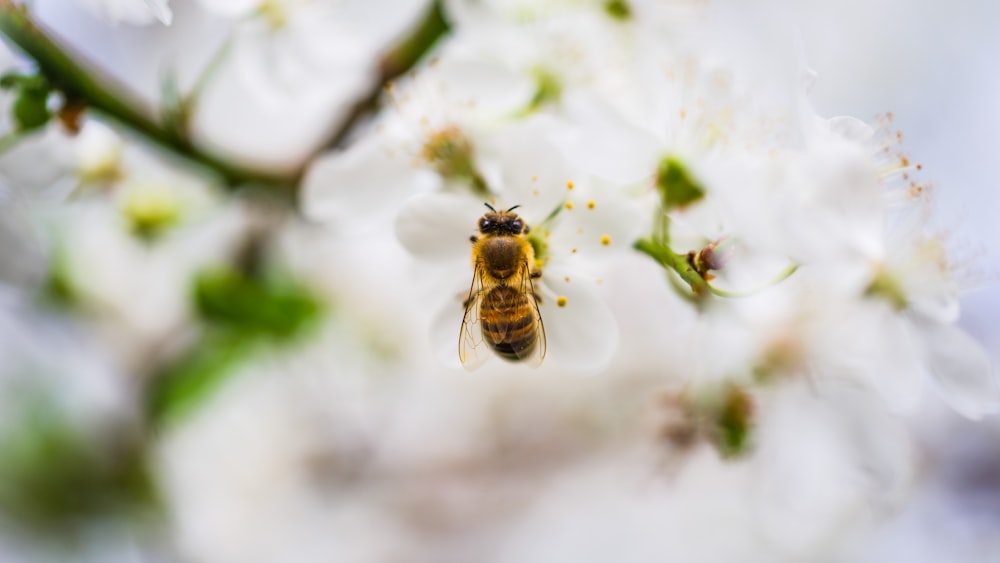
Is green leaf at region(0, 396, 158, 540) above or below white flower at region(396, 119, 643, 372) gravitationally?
above

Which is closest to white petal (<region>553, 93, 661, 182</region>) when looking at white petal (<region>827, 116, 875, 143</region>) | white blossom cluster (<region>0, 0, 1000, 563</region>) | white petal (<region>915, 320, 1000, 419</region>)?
white blossom cluster (<region>0, 0, 1000, 563</region>)

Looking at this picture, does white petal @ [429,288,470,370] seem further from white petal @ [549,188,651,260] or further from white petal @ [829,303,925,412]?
white petal @ [829,303,925,412]

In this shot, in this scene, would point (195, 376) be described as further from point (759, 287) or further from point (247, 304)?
point (759, 287)

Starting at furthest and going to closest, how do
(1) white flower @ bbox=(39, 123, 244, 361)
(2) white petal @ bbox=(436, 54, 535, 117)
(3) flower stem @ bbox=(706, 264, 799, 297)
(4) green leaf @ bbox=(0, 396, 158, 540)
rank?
1. (4) green leaf @ bbox=(0, 396, 158, 540)
2. (1) white flower @ bbox=(39, 123, 244, 361)
3. (2) white petal @ bbox=(436, 54, 535, 117)
4. (3) flower stem @ bbox=(706, 264, 799, 297)

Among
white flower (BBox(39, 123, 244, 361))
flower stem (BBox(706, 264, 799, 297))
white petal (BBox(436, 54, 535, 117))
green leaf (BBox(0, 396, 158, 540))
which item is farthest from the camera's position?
green leaf (BBox(0, 396, 158, 540))

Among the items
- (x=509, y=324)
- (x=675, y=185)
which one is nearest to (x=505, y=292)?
(x=509, y=324)
